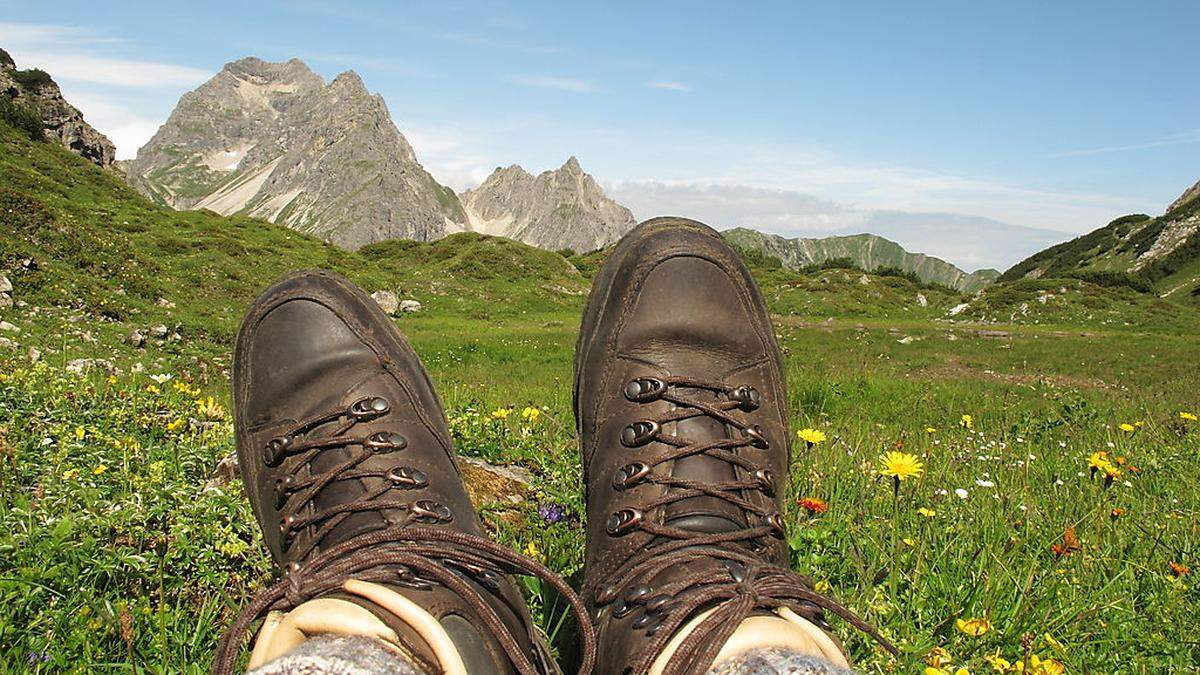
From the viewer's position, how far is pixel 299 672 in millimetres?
1263

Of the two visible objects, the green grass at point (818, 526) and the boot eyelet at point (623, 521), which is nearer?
the green grass at point (818, 526)

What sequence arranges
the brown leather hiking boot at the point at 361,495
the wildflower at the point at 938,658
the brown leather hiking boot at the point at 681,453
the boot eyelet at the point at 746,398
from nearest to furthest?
the brown leather hiking boot at the point at 361,495 → the brown leather hiking boot at the point at 681,453 → the wildflower at the point at 938,658 → the boot eyelet at the point at 746,398

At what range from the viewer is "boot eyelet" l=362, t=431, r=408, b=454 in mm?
2205

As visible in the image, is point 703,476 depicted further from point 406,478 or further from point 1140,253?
point 1140,253

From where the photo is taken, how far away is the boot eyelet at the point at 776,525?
2.01 m

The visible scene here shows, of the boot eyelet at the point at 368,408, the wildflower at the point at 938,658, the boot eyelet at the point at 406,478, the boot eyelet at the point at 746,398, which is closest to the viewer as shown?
the wildflower at the point at 938,658

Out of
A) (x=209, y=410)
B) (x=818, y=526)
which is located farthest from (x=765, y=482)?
(x=209, y=410)

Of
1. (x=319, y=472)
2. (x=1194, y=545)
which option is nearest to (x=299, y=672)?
(x=319, y=472)

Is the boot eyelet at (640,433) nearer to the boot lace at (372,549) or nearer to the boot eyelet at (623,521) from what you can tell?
the boot eyelet at (623,521)

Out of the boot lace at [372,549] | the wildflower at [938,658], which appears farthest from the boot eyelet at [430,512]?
the wildflower at [938,658]

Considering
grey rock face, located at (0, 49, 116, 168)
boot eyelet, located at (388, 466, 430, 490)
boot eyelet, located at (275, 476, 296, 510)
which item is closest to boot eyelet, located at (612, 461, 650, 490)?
boot eyelet, located at (388, 466, 430, 490)

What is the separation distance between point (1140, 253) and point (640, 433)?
69877mm

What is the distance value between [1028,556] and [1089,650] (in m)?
0.43

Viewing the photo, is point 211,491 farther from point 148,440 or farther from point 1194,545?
point 1194,545
